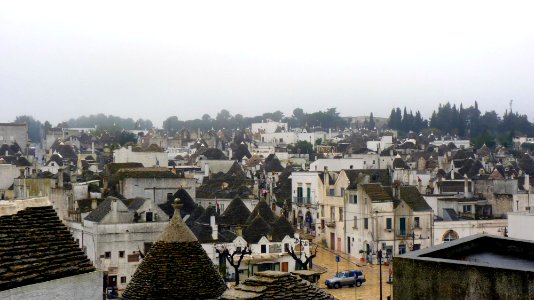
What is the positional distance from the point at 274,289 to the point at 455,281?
171 inches

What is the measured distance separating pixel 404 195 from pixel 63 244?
4580cm

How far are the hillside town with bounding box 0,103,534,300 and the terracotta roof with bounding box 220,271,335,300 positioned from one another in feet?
0.09

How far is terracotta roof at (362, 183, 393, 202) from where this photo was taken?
169ft

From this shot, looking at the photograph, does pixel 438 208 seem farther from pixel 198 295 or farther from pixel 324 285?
pixel 198 295

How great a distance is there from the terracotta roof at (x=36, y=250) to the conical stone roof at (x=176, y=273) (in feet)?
14.7

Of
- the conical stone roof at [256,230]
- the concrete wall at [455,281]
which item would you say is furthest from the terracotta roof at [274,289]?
the conical stone roof at [256,230]

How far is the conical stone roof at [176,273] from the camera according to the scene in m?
14.4

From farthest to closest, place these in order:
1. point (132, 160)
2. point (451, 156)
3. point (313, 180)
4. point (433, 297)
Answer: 1. point (451, 156)
2. point (132, 160)
3. point (313, 180)
4. point (433, 297)

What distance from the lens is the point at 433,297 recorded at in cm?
861

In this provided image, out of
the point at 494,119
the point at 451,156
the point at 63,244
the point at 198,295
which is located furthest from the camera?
the point at 494,119

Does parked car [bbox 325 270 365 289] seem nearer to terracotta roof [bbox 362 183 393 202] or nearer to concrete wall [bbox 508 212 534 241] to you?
terracotta roof [bbox 362 183 393 202]

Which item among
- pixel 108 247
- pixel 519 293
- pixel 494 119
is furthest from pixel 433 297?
pixel 494 119

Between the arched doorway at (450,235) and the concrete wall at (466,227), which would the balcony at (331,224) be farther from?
the arched doorway at (450,235)

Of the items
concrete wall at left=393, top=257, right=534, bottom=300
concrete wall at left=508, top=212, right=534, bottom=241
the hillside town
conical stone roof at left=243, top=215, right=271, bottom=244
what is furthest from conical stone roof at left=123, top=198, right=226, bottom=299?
conical stone roof at left=243, top=215, right=271, bottom=244
